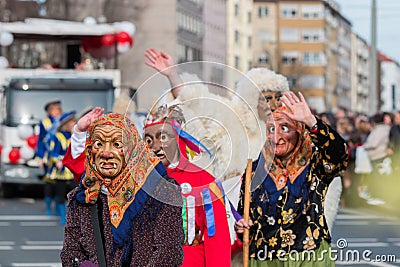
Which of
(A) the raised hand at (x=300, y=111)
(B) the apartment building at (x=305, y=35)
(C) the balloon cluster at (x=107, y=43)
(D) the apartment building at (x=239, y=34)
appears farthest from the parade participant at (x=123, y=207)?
(B) the apartment building at (x=305, y=35)

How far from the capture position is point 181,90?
19.5 feet

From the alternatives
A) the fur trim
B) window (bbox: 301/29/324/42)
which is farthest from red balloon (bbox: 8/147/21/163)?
window (bbox: 301/29/324/42)

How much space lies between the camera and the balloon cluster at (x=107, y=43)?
23375mm

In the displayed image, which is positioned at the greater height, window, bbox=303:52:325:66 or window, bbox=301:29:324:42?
window, bbox=301:29:324:42

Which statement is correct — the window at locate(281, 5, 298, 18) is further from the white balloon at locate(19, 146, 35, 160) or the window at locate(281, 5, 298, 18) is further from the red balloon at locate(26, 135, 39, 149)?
the red balloon at locate(26, 135, 39, 149)

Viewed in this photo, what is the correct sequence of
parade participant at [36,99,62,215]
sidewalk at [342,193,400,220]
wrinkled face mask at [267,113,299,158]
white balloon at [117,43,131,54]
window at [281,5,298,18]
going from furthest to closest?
window at [281,5,298,18] → white balloon at [117,43,131,54] → sidewalk at [342,193,400,220] → parade participant at [36,99,62,215] → wrinkled face mask at [267,113,299,158]

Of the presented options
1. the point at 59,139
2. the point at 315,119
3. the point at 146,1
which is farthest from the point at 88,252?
the point at 146,1

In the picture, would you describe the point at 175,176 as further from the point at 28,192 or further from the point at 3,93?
the point at 28,192

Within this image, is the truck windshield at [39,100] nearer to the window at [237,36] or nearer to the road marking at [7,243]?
the road marking at [7,243]

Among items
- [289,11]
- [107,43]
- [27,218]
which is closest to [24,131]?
[27,218]

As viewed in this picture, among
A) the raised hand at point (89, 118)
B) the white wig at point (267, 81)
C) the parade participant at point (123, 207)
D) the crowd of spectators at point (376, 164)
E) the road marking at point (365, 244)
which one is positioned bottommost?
the road marking at point (365, 244)

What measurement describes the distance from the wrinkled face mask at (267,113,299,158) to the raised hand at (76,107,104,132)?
34.8 inches

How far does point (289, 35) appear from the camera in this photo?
13762 cm

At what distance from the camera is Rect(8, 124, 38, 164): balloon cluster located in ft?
67.1
